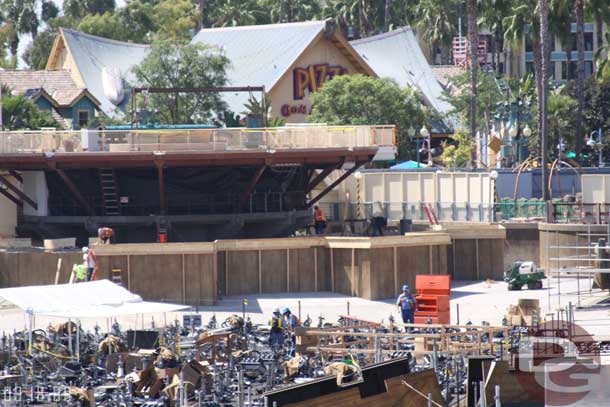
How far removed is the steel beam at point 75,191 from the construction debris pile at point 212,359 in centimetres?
1681

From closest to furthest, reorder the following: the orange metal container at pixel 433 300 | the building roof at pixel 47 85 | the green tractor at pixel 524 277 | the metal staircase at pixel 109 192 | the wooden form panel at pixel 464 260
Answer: the orange metal container at pixel 433 300 < the green tractor at pixel 524 277 < the metal staircase at pixel 109 192 < the wooden form panel at pixel 464 260 < the building roof at pixel 47 85

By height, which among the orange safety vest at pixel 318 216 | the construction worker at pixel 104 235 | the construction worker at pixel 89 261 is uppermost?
the orange safety vest at pixel 318 216

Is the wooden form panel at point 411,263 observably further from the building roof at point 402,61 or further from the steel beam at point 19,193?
the building roof at point 402,61

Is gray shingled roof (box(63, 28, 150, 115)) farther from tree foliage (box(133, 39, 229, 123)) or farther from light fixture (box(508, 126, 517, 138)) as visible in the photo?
light fixture (box(508, 126, 517, 138))

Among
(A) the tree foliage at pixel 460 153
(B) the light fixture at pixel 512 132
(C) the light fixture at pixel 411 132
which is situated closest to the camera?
(B) the light fixture at pixel 512 132

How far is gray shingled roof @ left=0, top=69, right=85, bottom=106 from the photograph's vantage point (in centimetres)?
10025

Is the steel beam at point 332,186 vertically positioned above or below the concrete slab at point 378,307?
above

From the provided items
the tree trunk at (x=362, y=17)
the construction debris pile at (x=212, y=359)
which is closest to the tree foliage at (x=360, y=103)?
the tree trunk at (x=362, y=17)

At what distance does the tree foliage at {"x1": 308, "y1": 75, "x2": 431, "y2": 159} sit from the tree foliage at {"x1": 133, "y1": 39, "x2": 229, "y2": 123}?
6220mm

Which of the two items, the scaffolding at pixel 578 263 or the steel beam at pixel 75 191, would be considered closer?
the scaffolding at pixel 578 263

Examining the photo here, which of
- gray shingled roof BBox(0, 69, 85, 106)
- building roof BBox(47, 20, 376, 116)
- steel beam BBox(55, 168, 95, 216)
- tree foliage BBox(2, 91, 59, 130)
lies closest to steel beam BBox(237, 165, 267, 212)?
steel beam BBox(55, 168, 95, 216)

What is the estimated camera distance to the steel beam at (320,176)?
2476 inches

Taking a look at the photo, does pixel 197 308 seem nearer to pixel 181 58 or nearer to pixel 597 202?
pixel 597 202

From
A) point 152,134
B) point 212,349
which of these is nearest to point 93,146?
point 152,134
